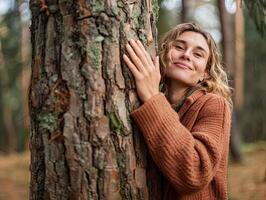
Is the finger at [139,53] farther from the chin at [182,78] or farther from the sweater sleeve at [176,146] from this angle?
the chin at [182,78]

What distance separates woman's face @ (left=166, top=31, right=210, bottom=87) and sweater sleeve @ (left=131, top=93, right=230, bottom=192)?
296mm

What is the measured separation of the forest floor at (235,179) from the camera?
284 inches

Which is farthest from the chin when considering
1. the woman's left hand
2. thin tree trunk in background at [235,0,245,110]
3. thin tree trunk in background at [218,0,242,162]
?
thin tree trunk in background at [235,0,245,110]

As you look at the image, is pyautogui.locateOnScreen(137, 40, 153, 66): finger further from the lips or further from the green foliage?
the green foliage

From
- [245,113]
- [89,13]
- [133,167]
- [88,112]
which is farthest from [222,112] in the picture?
[245,113]

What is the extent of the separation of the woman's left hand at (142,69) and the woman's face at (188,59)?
0.24m

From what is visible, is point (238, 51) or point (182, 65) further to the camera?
point (238, 51)

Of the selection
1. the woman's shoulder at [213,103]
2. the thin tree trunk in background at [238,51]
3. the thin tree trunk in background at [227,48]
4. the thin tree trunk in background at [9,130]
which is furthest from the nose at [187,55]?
the thin tree trunk in background at [9,130]

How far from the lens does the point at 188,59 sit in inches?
88.2

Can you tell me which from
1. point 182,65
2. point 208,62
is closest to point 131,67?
point 182,65

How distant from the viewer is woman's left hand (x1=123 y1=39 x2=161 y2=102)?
6.41ft

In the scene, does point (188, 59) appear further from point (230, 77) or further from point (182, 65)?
point (230, 77)

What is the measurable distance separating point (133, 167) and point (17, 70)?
33.4 feet

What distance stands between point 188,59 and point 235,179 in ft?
21.5
